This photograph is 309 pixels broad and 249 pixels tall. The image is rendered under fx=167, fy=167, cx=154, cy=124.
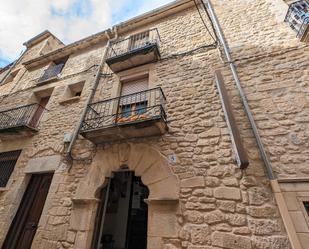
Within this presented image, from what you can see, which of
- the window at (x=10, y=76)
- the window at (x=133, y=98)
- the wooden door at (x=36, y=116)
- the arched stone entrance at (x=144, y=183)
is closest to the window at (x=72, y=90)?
the wooden door at (x=36, y=116)

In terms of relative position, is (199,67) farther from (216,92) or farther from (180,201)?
(180,201)

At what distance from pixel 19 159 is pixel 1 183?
0.89 meters

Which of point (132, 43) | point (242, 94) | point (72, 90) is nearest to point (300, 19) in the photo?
point (242, 94)

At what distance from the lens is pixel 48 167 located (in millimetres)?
4113

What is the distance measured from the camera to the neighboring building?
236 centimetres

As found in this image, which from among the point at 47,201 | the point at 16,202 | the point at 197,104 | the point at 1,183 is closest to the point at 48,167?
the point at 47,201

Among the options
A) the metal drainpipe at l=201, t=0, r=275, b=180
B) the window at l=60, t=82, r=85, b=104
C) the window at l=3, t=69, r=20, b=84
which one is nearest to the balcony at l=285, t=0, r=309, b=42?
Answer: the metal drainpipe at l=201, t=0, r=275, b=180

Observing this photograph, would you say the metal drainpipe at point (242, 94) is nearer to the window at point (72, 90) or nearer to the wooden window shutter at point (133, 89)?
the wooden window shutter at point (133, 89)

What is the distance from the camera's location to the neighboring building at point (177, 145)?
236 centimetres

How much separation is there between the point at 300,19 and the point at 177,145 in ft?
11.6

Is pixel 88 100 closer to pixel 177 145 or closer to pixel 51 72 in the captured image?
pixel 177 145

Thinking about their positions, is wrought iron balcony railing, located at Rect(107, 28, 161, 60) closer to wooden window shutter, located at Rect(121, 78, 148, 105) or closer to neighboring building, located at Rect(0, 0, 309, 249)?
neighboring building, located at Rect(0, 0, 309, 249)

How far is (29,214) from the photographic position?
13.0 feet

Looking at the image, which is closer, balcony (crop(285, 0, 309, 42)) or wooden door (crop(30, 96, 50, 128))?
balcony (crop(285, 0, 309, 42))
